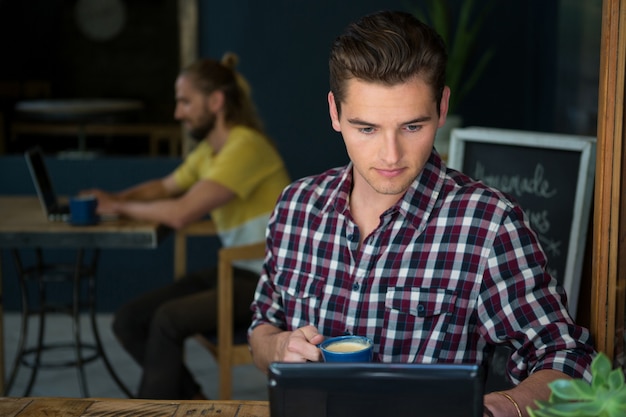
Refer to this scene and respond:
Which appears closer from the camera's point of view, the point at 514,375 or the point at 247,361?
the point at 514,375

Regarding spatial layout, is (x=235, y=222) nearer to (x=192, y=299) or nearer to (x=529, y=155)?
(x=192, y=299)

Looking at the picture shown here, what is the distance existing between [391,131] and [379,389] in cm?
60

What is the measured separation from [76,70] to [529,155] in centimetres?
299

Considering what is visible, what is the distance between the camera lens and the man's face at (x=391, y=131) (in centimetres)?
149

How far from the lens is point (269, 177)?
330 cm

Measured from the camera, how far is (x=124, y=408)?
1409mm

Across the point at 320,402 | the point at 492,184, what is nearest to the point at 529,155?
the point at 492,184

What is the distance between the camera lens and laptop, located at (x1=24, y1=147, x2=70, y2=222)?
3.18 metres

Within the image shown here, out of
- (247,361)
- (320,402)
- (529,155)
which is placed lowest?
(247,361)

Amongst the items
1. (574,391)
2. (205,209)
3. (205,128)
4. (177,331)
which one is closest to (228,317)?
(177,331)

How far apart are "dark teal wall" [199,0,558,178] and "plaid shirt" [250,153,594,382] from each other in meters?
3.00

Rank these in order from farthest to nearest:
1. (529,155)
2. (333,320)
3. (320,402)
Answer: (529,155) → (333,320) → (320,402)

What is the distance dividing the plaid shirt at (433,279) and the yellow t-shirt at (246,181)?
1436 millimetres

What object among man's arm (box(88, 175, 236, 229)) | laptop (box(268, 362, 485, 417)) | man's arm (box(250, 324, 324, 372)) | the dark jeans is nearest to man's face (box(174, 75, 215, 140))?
man's arm (box(88, 175, 236, 229))
